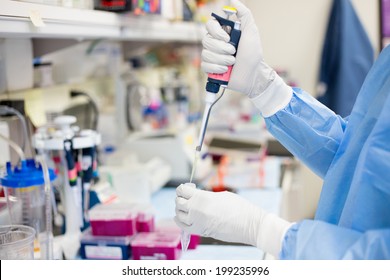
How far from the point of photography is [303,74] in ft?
11.8

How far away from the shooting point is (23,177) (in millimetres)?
1171

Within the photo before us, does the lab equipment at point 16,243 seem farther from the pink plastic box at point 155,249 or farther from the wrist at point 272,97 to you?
the wrist at point 272,97

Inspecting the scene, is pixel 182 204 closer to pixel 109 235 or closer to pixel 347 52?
pixel 109 235

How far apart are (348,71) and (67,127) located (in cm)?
249

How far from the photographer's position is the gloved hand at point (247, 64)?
1.14 metres

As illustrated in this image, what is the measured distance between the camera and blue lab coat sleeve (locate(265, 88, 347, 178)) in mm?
1236

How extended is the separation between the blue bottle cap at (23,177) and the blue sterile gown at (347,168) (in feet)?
2.02

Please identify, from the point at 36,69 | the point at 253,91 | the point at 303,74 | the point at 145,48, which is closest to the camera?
the point at 253,91

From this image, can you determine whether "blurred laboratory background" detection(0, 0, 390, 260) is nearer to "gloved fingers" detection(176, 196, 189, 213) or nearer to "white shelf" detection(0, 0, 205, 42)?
"white shelf" detection(0, 0, 205, 42)

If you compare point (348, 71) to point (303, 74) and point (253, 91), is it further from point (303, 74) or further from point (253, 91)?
point (253, 91)

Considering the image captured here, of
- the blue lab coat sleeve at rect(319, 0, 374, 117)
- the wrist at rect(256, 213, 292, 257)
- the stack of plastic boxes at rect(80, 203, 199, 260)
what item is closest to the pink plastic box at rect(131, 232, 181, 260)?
the stack of plastic boxes at rect(80, 203, 199, 260)

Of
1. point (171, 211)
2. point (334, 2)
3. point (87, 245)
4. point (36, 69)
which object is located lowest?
point (171, 211)

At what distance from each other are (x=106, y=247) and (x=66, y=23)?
2.05ft

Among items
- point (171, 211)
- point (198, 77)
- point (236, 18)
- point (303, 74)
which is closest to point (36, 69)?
point (171, 211)
